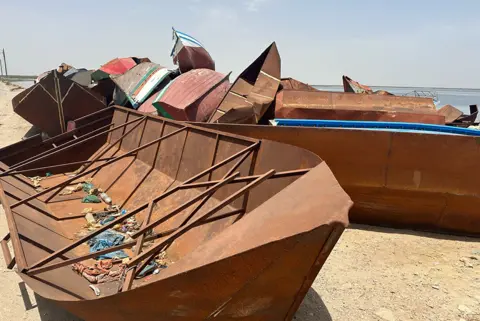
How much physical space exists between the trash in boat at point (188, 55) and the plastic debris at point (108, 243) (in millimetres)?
7727

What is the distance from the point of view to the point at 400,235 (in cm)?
553

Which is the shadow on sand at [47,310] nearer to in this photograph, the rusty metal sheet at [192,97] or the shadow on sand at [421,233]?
the shadow on sand at [421,233]

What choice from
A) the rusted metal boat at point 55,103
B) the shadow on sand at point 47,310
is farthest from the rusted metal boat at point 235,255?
the rusted metal boat at point 55,103

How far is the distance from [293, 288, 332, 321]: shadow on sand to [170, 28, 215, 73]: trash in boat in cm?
909

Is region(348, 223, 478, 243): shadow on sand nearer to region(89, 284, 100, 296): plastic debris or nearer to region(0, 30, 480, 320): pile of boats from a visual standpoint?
region(0, 30, 480, 320): pile of boats

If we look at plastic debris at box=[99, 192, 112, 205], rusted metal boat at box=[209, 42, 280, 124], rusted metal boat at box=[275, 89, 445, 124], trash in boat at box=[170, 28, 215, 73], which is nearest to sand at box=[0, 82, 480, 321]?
plastic debris at box=[99, 192, 112, 205]

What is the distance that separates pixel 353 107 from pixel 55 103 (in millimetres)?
8174

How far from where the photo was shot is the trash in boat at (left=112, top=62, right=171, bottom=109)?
34.6ft

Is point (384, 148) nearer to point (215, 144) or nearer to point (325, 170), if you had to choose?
point (215, 144)

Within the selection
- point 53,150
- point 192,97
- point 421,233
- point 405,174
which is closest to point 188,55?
point 192,97

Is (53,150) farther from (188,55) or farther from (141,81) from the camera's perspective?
(188,55)

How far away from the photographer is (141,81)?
36.0ft

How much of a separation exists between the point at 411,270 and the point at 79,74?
1551cm

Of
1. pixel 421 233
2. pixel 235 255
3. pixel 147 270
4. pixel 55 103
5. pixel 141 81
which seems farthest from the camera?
pixel 141 81
